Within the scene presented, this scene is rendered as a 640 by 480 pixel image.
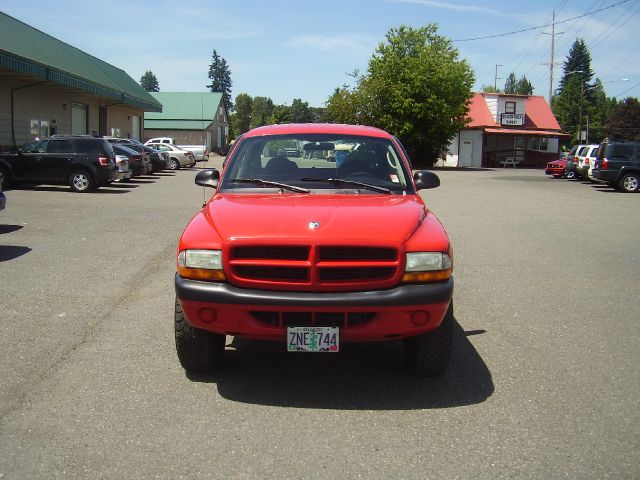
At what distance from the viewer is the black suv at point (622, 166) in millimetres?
25625

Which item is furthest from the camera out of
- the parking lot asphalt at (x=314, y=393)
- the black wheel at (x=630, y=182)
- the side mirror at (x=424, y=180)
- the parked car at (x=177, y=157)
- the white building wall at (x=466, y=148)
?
the white building wall at (x=466, y=148)

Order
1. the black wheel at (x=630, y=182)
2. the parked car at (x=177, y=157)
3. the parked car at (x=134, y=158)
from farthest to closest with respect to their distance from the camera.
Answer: the parked car at (x=177, y=157)
the parked car at (x=134, y=158)
the black wheel at (x=630, y=182)

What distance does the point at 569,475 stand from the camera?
3.18 m

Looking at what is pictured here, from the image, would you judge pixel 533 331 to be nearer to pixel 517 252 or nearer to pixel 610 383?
pixel 610 383

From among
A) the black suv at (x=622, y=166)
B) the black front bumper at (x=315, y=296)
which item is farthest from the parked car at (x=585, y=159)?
the black front bumper at (x=315, y=296)

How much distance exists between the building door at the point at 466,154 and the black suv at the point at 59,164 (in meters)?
44.1

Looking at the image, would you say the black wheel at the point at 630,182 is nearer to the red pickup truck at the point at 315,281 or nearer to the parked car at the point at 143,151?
the parked car at the point at 143,151

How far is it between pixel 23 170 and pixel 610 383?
63.9 feet

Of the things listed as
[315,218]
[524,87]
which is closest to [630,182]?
[315,218]

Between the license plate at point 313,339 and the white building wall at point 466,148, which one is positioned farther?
the white building wall at point 466,148

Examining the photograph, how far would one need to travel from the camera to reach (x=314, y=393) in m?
Answer: 4.28

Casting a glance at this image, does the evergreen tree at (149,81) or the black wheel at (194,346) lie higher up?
the evergreen tree at (149,81)

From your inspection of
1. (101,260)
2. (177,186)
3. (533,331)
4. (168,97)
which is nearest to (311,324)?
(533,331)

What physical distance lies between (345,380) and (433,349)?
0.66 metres
